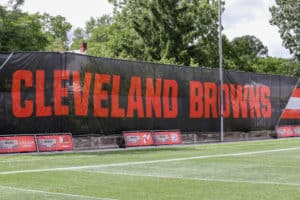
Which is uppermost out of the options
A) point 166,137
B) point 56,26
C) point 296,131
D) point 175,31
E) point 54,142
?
point 56,26

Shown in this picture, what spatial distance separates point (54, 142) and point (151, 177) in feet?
33.9

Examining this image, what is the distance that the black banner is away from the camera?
23348mm

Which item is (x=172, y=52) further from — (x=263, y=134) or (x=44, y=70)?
(x=44, y=70)

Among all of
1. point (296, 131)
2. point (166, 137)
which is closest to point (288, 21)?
point (296, 131)

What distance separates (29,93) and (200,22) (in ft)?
138

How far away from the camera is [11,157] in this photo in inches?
819

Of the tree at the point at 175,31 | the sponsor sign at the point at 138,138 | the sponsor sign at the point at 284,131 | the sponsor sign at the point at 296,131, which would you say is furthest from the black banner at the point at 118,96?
the tree at the point at 175,31

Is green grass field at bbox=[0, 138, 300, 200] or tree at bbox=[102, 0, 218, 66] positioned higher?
tree at bbox=[102, 0, 218, 66]

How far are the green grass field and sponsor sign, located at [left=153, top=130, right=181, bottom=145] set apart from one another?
6961 mm

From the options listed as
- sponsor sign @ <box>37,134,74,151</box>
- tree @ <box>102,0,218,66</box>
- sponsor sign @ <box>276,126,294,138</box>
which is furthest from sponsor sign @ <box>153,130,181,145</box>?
tree @ <box>102,0,218,66</box>

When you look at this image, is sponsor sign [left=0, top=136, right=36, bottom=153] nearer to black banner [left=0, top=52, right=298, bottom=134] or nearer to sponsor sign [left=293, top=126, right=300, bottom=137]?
black banner [left=0, top=52, right=298, bottom=134]

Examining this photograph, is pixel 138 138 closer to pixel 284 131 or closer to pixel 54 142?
pixel 54 142

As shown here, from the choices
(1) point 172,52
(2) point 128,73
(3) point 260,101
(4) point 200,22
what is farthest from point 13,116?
(4) point 200,22

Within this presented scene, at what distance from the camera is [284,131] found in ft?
118
